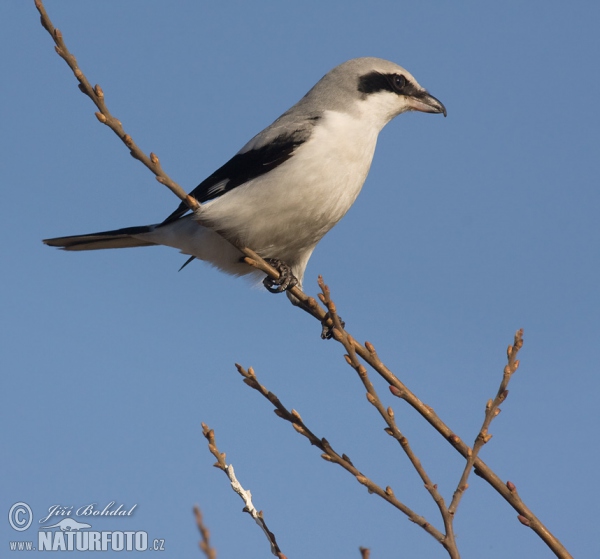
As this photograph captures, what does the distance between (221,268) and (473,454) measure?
2993 mm

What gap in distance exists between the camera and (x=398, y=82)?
204 inches

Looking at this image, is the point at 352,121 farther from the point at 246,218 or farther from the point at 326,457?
the point at 326,457

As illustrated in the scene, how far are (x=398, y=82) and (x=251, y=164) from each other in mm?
1248

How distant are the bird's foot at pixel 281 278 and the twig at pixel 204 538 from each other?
2668 mm

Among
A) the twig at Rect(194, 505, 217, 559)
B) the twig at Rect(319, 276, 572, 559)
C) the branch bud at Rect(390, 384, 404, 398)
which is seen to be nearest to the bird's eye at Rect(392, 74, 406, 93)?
the twig at Rect(319, 276, 572, 559)

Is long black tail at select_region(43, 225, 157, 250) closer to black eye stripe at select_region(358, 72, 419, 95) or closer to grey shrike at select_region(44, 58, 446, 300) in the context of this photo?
grey shrike at select_region(44, 58, 446, 300)

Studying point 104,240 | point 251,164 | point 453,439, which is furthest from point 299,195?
point 453,439

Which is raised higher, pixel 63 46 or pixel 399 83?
pixel 399 83

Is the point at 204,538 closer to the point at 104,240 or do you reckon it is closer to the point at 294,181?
the point at 294,181

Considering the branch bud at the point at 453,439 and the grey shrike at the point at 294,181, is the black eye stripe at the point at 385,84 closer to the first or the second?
the grey shrike at the point at 294,181

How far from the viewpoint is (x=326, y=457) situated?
232 centimetres

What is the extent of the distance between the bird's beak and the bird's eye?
0.13 m

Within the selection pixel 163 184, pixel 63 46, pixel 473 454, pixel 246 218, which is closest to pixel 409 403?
pixel 473 454

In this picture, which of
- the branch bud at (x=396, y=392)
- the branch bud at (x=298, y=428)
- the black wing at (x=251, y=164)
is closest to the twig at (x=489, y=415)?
the branch bud at (x=396, y=392)
